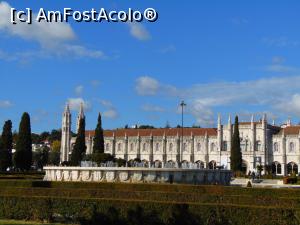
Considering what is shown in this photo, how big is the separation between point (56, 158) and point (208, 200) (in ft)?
310

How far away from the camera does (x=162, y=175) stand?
3225 cm

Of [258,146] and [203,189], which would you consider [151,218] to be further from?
[258,146]

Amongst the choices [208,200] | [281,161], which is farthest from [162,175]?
[281,161]

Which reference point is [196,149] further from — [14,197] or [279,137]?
[14,197]

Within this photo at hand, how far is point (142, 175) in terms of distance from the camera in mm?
32188

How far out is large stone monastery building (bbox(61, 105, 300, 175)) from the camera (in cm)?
8331

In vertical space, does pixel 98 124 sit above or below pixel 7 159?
above

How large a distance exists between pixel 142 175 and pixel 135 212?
568 inches

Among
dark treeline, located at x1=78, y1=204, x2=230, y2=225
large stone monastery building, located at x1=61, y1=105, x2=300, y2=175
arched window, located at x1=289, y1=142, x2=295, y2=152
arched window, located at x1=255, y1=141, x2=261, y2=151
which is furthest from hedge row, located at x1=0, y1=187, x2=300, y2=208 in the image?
arched window, located at x1=255, y1=141, x2=261, y2=151

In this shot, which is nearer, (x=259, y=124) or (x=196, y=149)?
(x=259, y=124)

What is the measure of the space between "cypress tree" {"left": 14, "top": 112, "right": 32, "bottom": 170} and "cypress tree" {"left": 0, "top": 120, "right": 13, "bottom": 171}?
1581 mm

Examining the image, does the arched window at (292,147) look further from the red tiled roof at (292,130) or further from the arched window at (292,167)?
the arched window at (292,167)

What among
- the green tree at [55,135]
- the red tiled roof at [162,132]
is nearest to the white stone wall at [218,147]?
the red tiled roof at [162,132]

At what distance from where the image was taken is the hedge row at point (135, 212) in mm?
16492
